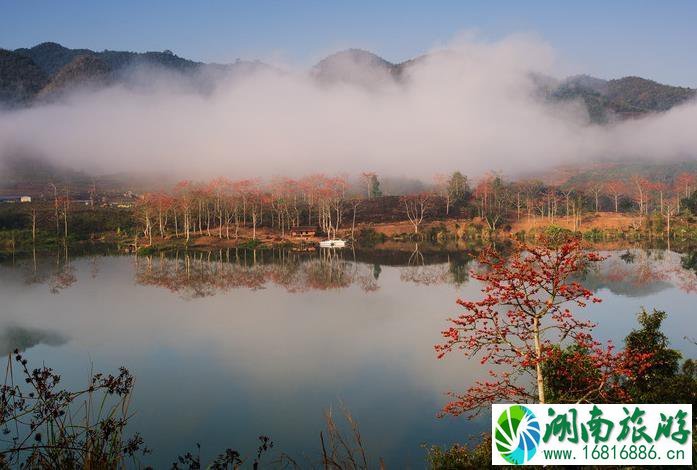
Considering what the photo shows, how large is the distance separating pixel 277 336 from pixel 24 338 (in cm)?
1023

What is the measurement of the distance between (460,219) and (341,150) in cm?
9936

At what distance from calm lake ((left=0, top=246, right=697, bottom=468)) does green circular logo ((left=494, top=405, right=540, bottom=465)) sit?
734cm

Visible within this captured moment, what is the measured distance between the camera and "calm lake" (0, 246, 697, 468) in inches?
537

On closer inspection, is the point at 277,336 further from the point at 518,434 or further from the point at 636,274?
the point at 636,274

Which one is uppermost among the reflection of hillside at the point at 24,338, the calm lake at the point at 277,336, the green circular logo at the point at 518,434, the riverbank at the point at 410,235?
the green circular logo at the point at 518,434

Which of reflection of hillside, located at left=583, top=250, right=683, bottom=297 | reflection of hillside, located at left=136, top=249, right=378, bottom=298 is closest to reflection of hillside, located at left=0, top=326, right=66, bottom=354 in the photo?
reflection of hillside, located at left=136, top=249, right=378, bottom=298

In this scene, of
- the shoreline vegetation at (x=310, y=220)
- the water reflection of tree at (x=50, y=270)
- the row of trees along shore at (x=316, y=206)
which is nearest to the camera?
the water reflection of tree at (x=50, y=270)

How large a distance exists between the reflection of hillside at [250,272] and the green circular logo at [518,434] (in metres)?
29.5

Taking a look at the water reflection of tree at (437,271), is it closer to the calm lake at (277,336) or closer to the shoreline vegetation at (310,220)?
the calm lake at (277,336)

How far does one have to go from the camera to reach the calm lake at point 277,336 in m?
13.6

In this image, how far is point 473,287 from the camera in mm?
34438

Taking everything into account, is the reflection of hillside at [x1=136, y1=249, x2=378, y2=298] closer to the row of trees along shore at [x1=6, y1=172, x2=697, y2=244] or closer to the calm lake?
the calm lake

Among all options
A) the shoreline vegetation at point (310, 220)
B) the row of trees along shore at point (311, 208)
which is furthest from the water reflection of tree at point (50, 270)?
the row of trees along shore at point (311, 208)

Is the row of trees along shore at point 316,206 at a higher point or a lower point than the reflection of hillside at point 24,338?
higher
